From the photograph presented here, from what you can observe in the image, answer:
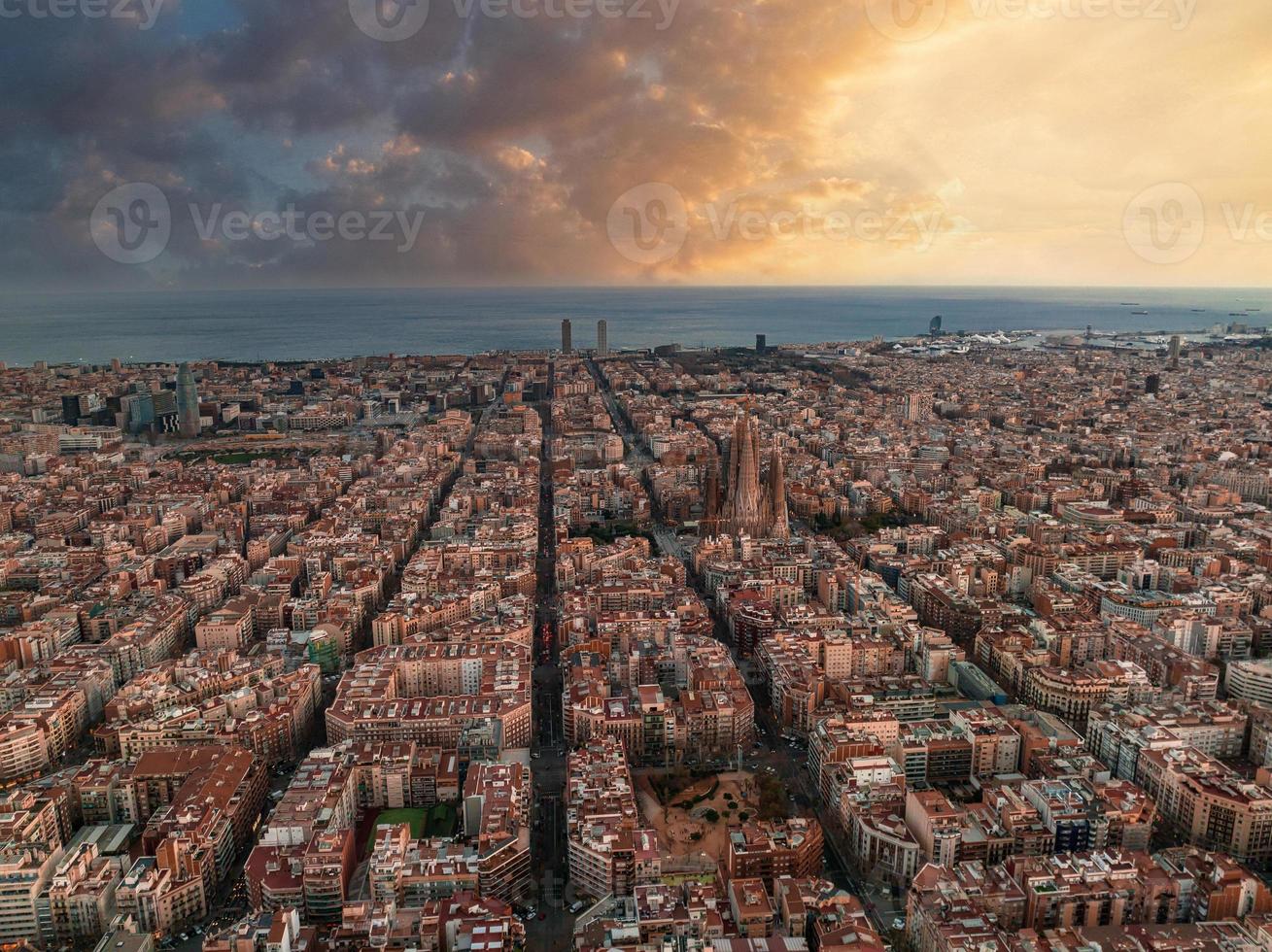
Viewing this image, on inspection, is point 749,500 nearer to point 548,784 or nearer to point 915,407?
point 548,784

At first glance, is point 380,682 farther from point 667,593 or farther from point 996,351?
point 996,351

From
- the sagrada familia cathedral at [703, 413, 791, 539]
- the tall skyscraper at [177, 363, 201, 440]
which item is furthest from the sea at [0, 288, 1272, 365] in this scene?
the sagrada familia cathedral at [703, 413, 791, 539]

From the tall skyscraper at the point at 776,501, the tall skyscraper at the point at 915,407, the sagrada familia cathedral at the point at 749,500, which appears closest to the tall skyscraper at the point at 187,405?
the sagrada familia cathedral at the point at 749,500

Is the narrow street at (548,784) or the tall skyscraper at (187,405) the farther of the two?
the tall skyscraper at (187,405)

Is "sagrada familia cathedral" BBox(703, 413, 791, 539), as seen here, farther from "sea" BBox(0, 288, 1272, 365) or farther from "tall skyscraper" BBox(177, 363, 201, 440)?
"sea" BBox(0, 288, 1272, 365)

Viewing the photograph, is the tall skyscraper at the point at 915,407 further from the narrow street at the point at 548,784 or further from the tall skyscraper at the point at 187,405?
the tall skyscraper at the point at 187,405
